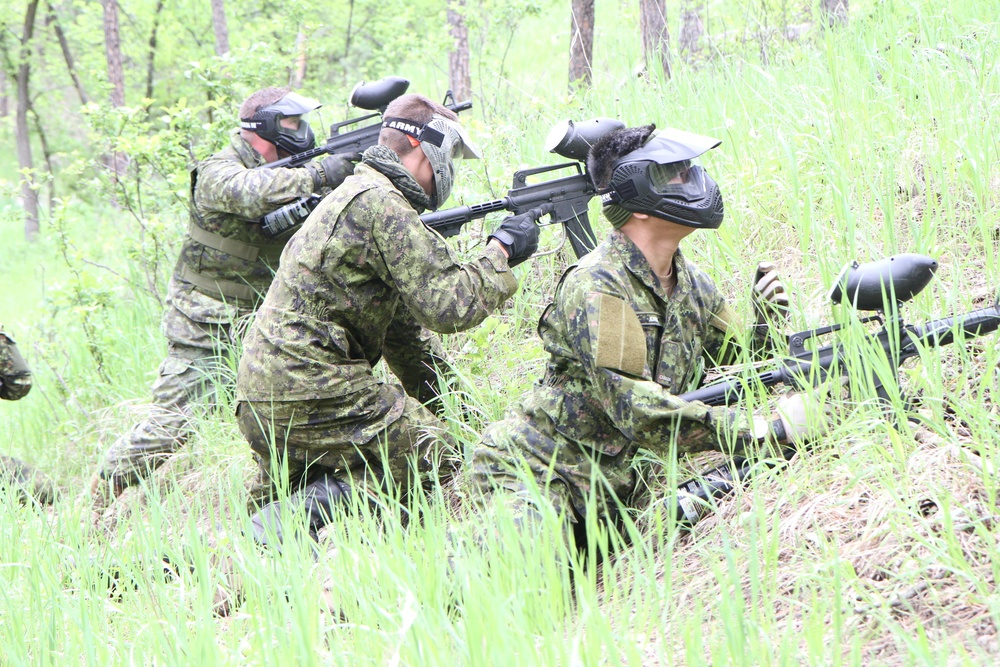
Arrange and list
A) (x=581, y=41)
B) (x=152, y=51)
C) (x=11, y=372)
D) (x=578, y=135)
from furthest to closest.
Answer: (x=152, y=51) < (x=581, y=41) < (x=11, y=372) < (x=578, y=135)

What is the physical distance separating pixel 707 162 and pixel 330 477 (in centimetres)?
241

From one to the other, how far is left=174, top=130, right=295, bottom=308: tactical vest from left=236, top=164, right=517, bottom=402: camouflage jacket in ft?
4.49

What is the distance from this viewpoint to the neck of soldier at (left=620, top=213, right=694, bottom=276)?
3.19 m

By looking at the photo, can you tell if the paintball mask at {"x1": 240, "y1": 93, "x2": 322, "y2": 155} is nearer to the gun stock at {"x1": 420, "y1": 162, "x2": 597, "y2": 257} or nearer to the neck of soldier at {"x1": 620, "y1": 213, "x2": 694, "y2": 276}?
the gun stock at {"x1": 420, "y1": 162, "x2": 597, "y2": 257}

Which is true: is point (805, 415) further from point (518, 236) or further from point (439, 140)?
point (439, 140)

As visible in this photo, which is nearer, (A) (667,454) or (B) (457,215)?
(A) (667,454)

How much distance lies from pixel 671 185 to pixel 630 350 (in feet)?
1.88

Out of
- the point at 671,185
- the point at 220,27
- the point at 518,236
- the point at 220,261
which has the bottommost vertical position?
the point at 220,261

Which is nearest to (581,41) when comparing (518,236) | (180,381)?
(518,236)

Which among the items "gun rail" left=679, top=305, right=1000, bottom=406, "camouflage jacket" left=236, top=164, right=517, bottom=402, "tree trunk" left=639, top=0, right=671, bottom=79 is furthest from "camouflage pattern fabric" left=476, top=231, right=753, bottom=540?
"tree trunk" left=639, top=0, right=671, bottom=79

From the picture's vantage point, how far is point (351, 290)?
403 cm

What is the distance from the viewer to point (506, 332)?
4492 mm

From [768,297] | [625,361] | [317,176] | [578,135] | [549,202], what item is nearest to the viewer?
[625,361]

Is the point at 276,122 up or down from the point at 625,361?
up
